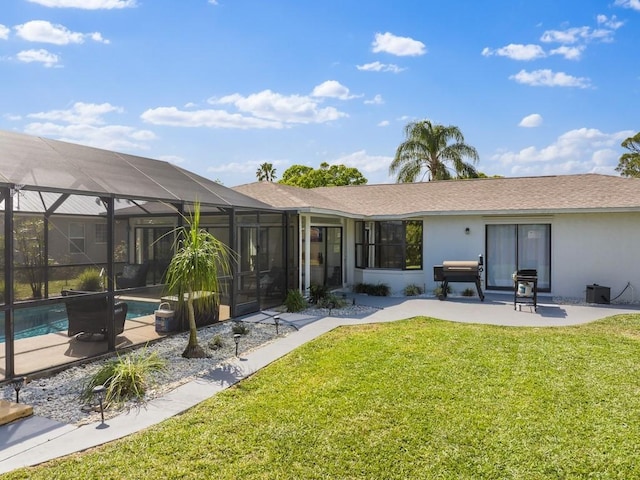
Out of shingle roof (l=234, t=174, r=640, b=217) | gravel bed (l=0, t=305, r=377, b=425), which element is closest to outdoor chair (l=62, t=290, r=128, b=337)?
gravel bed (l=0, t=305, r=377, b=425)

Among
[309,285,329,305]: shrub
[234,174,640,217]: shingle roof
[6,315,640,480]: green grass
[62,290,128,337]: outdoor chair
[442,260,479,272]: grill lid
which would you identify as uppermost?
[234,174,640,217]: shingle roof

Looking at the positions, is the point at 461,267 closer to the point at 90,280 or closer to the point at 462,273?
the point at 462,273

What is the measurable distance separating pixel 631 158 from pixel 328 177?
26443 mm

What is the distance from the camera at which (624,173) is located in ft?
121

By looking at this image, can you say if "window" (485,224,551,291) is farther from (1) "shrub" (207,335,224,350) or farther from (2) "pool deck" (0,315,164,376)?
(2) "pool deck" (0,315,164,376)

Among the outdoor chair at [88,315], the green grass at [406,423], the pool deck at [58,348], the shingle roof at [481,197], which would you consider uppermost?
the shingle roof at [481,197]

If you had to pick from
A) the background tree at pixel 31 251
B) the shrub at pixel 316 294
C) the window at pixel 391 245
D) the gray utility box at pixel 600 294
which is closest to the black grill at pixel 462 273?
the window at pixel 391 245

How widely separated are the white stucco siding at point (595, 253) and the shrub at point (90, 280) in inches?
543

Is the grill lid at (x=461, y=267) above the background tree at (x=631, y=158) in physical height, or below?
below

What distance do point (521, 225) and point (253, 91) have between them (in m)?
11.5

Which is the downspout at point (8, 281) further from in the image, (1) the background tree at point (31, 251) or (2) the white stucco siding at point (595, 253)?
(2) the white stucco siding at point (595, 253)

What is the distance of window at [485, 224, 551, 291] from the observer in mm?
14844

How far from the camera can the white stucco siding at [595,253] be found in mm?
13625

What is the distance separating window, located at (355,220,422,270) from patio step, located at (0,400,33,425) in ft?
41.4
